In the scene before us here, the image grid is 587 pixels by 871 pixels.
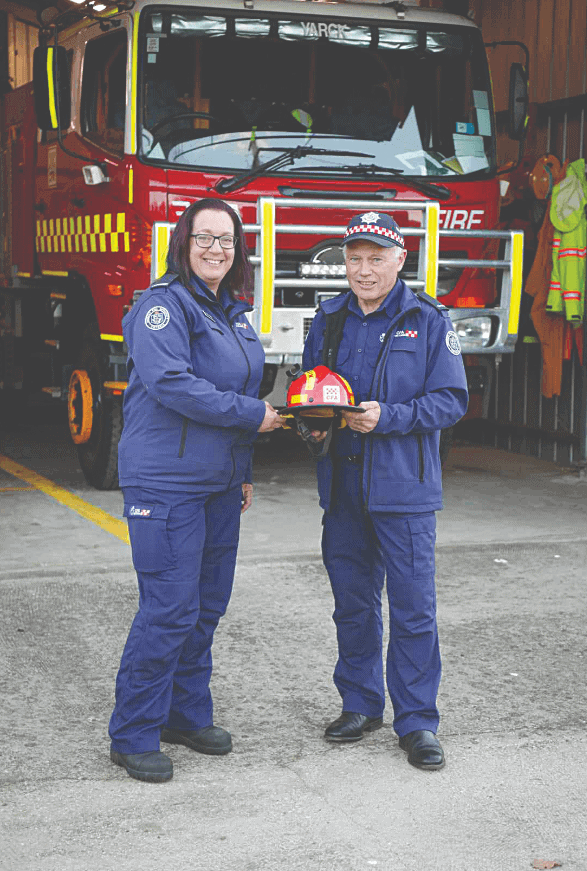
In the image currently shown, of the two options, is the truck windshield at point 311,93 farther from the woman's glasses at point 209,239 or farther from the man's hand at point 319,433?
the man's hand at point 319,433

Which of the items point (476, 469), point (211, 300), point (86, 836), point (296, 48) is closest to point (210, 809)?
point (86, 836)

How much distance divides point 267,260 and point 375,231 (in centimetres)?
362

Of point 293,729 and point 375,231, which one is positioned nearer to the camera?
point 375,231

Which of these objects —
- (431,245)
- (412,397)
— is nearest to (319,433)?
(412,397)

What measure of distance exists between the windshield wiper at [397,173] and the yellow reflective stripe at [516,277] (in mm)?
529

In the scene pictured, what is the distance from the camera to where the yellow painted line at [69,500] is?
24.6 ft

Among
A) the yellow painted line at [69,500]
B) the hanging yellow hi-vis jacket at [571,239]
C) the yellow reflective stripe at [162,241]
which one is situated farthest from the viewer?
the hanging yellow hi-vis jacket at [571,239]

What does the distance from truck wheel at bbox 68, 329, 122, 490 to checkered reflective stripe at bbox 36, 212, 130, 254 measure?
64 centimetres

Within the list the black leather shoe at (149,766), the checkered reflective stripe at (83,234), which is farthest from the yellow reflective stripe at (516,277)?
the black leather shoe at (149,766)

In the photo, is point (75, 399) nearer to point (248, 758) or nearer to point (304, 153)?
point (304, 153)

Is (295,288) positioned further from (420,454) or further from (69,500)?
(420,454)

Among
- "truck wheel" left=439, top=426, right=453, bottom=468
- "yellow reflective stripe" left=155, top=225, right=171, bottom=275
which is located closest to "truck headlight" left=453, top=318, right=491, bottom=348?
"yellow reflective stripe" left=155, top=225, right=171, bottom=275

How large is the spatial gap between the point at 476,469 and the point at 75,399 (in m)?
3.15

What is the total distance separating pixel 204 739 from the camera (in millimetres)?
4105
